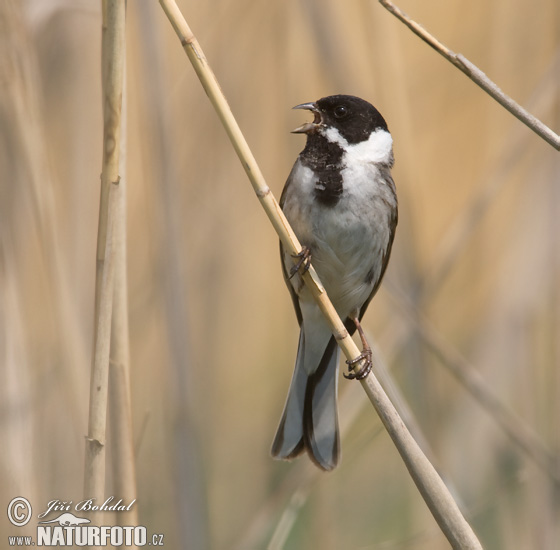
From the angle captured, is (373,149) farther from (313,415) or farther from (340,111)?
(313,415)

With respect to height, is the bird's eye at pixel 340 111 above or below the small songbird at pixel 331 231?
above

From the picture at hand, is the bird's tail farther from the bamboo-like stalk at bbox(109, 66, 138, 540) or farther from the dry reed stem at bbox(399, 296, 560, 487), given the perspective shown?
the bamboo-like stalk at bbox(109, 66, 138, 540)

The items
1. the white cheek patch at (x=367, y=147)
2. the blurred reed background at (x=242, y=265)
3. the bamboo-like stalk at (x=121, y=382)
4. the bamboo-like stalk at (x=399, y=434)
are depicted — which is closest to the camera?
the bamboo-like stalk at (x=399, y=434)

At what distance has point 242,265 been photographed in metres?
2.98

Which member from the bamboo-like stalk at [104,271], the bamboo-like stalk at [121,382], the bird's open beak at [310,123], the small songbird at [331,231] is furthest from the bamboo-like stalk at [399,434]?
the bird's open beak at [310,123]

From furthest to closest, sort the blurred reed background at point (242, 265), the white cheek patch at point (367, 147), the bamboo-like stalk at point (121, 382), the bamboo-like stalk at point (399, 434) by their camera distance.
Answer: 1. the white cheek patch at point (367, 147)
2. the blurred reed background at point (242, 265)
3. the bamboo-like stalk at point (121, 382)
4. the bamboo-like stalk at point (399, 434)

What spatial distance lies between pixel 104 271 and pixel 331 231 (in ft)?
2.92

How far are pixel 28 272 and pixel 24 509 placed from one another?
0.80 meters

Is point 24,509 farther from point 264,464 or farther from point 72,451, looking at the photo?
point 264,464

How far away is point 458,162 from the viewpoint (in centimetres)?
346

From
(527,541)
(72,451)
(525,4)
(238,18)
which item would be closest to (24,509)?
(72,451)

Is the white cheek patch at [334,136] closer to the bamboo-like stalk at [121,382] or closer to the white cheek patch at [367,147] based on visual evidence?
the white cheek patch at [367,147]

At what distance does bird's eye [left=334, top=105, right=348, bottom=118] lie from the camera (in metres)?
2.27

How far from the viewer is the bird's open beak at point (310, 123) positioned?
2.15 metres
